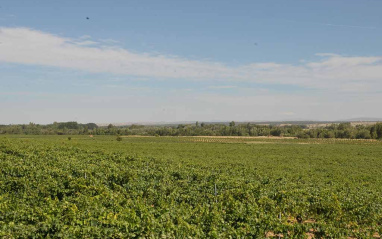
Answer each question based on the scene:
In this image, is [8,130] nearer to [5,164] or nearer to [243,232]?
[5,164]

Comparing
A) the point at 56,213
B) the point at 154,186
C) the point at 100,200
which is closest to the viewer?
the point at 56,213

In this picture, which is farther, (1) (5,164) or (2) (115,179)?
(1) (5,164)

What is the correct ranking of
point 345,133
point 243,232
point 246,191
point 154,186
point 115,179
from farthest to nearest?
point 345,133
point 115,179
point 154,186
point 246,191
point 243,232

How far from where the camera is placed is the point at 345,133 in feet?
376

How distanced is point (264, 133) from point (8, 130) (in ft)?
374

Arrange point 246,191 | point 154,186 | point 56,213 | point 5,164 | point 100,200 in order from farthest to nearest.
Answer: point 5,164 → point 154,186 → point 246,191 → point 100,200 → point 56,213

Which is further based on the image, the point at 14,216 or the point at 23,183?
the point at 23,183

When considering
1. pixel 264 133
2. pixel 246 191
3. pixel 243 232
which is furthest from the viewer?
pixel 264 133

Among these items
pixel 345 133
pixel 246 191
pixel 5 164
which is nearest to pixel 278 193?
pixel 246 191

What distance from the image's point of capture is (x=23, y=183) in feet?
53.9

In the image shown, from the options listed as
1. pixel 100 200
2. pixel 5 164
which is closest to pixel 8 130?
pixel 5 164

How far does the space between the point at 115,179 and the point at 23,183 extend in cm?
496

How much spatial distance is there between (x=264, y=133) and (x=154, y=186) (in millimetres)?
121746

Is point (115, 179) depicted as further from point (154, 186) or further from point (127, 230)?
point (127, 230)
